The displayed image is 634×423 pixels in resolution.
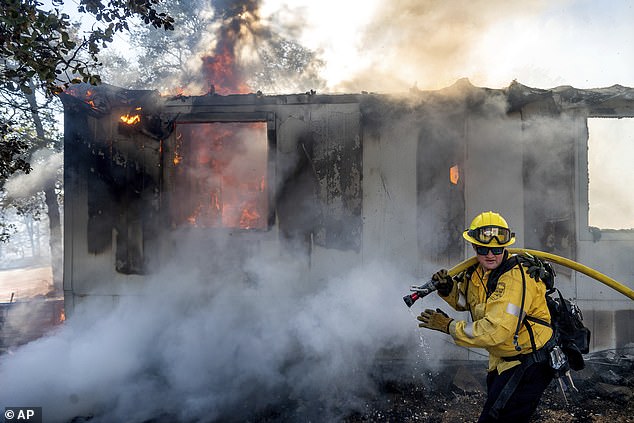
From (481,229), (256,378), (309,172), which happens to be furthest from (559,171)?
(256,378)

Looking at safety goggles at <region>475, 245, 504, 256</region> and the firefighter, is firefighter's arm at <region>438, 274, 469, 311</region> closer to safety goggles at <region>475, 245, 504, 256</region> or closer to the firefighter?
the firefighter

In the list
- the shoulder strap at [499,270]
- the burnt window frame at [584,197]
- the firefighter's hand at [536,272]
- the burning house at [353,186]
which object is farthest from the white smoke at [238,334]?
the burnt window frame at [584,197]

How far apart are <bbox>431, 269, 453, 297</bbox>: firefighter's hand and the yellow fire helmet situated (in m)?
0.53

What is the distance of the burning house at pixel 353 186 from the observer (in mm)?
6145

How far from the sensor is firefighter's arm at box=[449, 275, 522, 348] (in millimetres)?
3037

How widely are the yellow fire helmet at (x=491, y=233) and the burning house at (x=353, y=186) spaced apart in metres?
2.69

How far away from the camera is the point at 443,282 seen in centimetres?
380

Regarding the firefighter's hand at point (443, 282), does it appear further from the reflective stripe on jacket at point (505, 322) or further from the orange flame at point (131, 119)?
the orange flame at point (131, 119)

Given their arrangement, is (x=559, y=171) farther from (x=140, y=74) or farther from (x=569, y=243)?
(x=140, y=74)

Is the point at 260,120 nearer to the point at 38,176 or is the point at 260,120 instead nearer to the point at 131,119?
the point at 131,119

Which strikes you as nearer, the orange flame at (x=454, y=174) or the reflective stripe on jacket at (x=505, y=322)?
the reflective stripe on jacket at (x=505, y=322)

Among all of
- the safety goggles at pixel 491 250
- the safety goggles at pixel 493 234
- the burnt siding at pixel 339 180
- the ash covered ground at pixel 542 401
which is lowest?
the ash covered ground at pixel 542 401

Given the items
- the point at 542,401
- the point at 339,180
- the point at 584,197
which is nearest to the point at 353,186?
the point at 339,180

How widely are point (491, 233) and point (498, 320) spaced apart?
80cm
